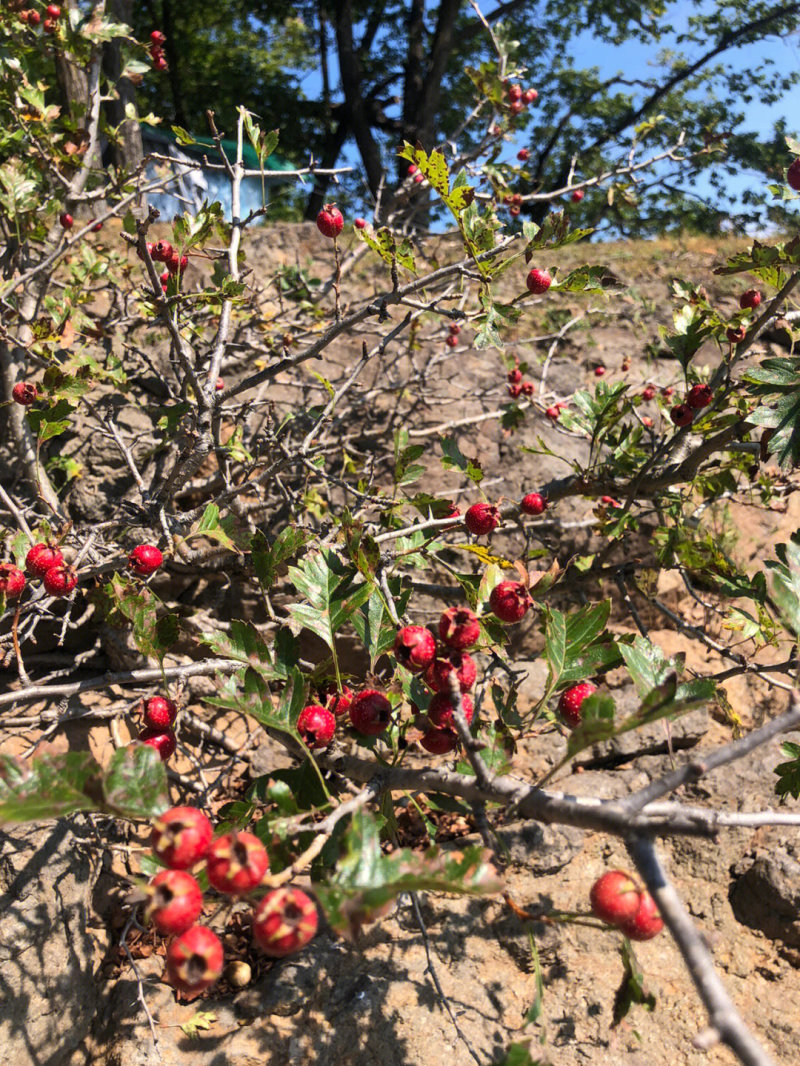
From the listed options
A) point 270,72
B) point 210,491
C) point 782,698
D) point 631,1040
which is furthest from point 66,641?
point 270,72

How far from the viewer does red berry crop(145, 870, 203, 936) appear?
92cm

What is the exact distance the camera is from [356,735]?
→ 4.91 feet

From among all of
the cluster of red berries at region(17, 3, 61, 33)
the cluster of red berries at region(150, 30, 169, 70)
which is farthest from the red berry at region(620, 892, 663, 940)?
the cluster of red berries at region(150, 30, 169, 70)

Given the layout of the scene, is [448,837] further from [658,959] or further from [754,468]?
[754,468]

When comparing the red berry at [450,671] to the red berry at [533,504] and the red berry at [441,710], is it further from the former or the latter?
the red berry at [533,504]

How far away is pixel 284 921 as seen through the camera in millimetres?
898

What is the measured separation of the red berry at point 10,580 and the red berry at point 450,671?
44.0 inches

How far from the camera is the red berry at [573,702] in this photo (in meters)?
1.49

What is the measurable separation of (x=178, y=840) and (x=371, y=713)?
48cm

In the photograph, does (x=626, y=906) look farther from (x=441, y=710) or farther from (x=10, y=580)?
(x=10, y=580)

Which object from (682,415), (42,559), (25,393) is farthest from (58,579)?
(682,415)

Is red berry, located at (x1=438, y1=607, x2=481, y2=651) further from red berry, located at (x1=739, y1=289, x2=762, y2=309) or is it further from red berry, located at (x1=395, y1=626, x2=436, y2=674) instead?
red berry, located at (x1=739, y1=289, x2=762, y2=309)

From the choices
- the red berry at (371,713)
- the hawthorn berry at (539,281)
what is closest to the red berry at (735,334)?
the hawthorn berry at (539,281)

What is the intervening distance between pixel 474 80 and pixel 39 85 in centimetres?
217
